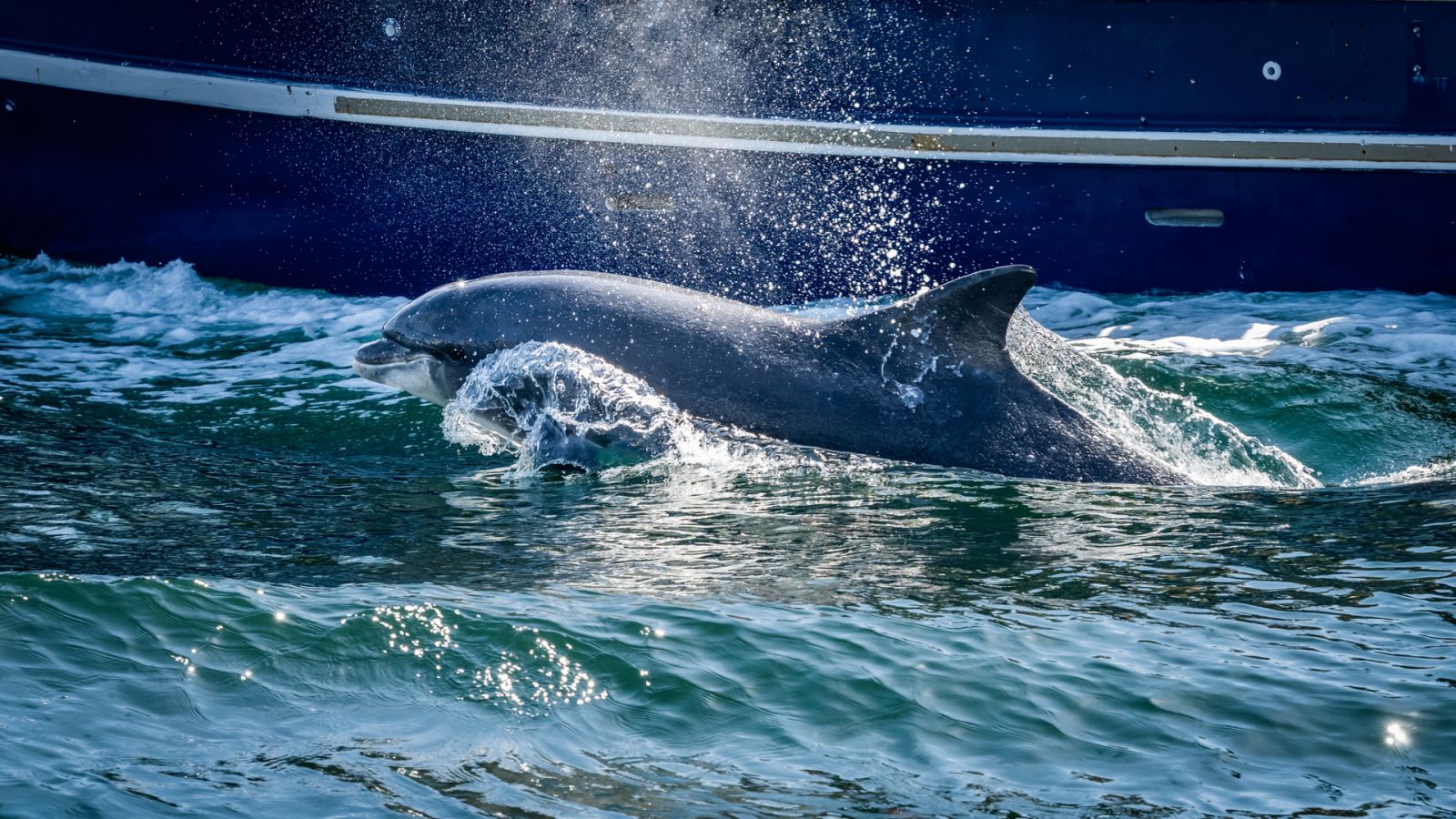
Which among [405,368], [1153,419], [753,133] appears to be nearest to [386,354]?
[405,368]

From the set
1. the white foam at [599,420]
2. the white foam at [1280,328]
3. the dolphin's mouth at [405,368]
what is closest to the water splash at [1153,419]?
the white foam at [1280,328]

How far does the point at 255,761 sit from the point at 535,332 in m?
5.25

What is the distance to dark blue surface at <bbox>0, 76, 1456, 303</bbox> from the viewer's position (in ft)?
50.9

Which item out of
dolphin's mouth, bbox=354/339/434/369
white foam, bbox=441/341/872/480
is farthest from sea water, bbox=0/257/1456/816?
dolphin's mouth, bbox=354/339/434/369

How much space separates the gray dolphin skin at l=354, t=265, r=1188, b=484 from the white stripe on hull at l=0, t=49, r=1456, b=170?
6.43 metres

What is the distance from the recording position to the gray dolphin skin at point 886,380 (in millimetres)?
8703

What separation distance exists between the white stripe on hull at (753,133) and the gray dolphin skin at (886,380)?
6.43 metres

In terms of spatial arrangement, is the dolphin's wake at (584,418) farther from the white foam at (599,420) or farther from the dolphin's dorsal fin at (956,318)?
the dolphin's dorsal fin at (956,318)

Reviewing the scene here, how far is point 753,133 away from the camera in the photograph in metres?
15.5

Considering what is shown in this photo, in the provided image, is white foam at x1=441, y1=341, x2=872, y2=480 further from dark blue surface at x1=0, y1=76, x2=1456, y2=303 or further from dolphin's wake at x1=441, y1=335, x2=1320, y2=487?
dark blue surface at x1=0, y1=76, x2=1456, y2=303

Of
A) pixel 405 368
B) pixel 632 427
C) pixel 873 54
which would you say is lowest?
pixel 632 427

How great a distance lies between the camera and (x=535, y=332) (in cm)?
955

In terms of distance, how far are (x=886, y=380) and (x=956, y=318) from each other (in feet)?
1.98

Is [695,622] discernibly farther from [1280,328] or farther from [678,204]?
[1280,328]
